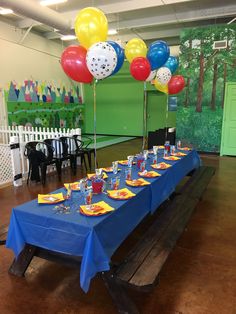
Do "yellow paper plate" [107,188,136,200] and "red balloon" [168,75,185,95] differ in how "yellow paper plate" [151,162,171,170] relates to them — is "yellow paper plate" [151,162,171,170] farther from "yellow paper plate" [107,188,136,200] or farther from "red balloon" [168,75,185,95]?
"red balloon" [168,75,185,95]

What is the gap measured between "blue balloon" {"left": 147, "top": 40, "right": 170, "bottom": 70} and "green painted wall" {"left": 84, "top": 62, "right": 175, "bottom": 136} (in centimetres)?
750

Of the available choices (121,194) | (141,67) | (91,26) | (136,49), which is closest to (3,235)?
(121,194)

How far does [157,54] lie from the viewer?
388 cm

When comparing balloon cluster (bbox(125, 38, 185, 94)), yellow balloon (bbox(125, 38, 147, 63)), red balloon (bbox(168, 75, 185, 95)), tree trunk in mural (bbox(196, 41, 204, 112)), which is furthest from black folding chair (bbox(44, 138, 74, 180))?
tree trunk in mural (bbox(196, 41, 204, 112))

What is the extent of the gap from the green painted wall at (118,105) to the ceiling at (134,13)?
3.12m

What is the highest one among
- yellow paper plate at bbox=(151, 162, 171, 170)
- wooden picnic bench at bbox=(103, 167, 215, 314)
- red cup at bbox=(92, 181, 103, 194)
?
red cup at bbox=(92, 181, 103, 194)

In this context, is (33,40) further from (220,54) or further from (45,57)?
(220,54)

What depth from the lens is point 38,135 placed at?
19.1 feet

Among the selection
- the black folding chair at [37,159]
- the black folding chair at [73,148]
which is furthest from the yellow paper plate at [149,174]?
the black folding chair at [73,148]

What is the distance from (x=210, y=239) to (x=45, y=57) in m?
9.15

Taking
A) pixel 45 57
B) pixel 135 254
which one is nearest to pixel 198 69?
pixel 45 57

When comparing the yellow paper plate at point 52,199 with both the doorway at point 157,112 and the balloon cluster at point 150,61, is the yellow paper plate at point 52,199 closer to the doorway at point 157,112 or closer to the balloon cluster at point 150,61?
the balloon cluster at point 150,61

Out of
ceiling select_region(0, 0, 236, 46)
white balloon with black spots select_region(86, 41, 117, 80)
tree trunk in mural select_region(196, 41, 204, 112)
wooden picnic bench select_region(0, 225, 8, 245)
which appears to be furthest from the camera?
tree trunk in mural select_region(196, 41, 204, 112)

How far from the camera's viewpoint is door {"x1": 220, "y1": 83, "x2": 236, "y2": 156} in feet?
24.0
